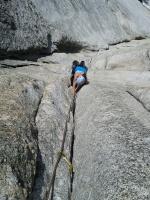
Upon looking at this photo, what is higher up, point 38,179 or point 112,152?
point 112,152

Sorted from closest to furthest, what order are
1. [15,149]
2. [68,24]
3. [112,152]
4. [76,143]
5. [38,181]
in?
[15,149]
[38,181]
[112,152]
[76,143]
[68,24]

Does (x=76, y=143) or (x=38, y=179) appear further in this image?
(x=76, y=143)

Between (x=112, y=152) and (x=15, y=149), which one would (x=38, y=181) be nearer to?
(x=15, y=149)

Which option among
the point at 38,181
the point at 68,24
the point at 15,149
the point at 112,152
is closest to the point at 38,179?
the point at 38,181

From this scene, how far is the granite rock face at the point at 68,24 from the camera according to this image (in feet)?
29.6

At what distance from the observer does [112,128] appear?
3.88 meters

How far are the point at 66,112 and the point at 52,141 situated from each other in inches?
72.9

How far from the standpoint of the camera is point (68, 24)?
14148 mm

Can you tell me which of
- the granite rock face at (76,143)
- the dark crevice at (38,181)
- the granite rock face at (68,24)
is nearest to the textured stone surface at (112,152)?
the granite rock face at (76,143)

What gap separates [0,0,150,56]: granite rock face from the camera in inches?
355

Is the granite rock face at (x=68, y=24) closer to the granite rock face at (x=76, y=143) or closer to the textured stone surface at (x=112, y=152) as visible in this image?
the granite rock face at (x=76, y=143)

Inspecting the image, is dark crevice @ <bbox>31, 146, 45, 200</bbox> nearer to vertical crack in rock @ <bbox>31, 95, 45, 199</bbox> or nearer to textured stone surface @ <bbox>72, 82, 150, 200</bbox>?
vertical crack in rock @ <bbox>31, 95, 45, 199</bbox>

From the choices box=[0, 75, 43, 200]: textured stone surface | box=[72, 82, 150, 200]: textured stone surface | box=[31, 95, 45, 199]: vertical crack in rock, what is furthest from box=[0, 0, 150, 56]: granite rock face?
box=[31, 95, 45, 199]: vertical crack in rock

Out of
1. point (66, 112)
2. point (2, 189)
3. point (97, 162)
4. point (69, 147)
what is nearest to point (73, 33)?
point (66, 112)
